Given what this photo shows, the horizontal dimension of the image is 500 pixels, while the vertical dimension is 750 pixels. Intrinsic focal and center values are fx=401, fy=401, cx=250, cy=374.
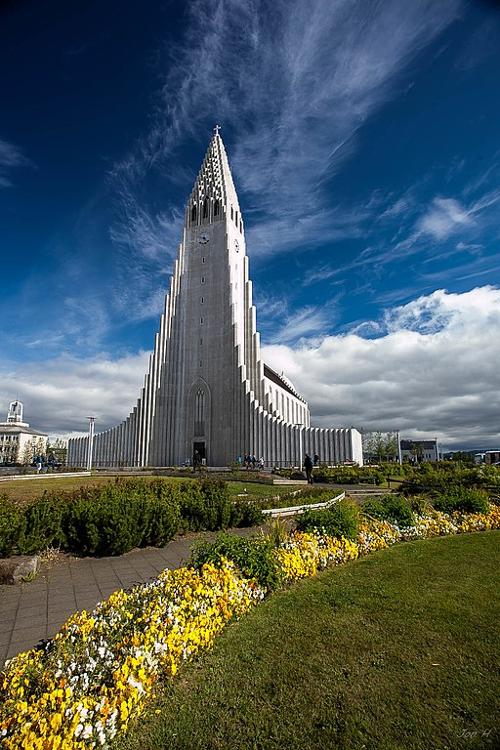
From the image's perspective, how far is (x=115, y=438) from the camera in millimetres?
52062

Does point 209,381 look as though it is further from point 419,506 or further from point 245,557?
point 245,557

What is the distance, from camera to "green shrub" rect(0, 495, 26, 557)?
7.01 metres

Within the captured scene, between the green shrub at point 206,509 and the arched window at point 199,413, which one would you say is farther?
the arched window at point 199,413

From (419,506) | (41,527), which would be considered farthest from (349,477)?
(41,527)

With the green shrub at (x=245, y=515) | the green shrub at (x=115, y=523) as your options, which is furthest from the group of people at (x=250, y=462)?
the green shrub at (x=115, y=523)

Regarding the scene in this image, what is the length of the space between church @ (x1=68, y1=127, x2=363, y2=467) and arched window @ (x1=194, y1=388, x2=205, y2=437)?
127mm

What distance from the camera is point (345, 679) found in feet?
12.5

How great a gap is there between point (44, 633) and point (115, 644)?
155cm

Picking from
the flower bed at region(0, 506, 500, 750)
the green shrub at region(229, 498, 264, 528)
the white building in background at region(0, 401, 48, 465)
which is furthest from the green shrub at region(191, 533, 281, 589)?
the white building in background at region(0, 401, 48, 465)

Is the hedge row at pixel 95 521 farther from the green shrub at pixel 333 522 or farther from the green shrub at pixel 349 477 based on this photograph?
the green shrub at pixel 349 477

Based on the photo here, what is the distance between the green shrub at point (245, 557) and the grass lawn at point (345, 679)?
328 millimetres

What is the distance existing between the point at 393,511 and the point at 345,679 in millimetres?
7411

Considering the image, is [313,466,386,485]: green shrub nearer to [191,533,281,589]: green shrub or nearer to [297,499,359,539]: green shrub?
[297,499,359,539]: green shrub

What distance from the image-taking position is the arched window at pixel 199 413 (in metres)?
50.4
